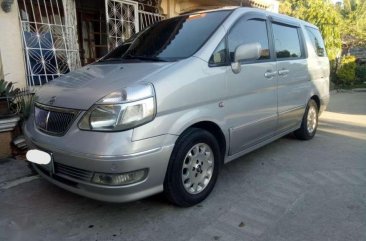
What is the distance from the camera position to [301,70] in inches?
187

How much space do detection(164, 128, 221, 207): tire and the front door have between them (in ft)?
1.12

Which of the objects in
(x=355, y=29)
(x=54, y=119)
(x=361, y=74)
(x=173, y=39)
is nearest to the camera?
(x=54, y=119)

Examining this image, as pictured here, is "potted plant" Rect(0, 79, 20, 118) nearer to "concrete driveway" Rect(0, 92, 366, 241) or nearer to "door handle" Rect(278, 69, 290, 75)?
"concrete driveway" Rect(0, 92, 366, 241)

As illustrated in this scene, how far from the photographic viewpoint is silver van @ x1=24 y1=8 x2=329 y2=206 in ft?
8.52

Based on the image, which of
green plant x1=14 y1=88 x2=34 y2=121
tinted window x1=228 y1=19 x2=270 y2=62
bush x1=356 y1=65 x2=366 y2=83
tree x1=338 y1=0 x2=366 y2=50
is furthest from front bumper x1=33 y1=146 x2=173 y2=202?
tree x1=338 y1=0 x2=366 y2=50

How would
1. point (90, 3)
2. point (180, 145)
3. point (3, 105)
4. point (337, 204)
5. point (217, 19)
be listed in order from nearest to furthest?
point (180, 145)
point (337, 204)
point (217, 19)
point (3, 105)
point (90, 3)

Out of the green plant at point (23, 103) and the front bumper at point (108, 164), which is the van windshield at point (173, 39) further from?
the green plant at point (23, 103)

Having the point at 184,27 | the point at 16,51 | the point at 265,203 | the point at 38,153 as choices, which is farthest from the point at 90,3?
the point at 265,203

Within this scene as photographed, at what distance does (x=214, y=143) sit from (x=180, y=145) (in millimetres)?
499

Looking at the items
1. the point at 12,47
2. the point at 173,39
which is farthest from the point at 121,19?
the point at 173,39

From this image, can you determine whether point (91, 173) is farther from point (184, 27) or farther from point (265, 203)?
point (184, 27)

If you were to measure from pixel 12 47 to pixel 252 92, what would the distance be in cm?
383

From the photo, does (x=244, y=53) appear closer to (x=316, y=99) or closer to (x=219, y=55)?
(x=219, y=55)

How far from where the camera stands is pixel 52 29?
20.3 ft
